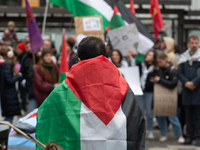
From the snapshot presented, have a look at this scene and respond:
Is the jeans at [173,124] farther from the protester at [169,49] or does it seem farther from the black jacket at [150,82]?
the protester at [169,49]

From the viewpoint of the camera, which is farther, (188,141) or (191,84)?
(188,141)

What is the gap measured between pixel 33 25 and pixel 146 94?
2.79 metres

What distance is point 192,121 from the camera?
753 cm

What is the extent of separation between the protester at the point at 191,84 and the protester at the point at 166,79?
0.53 ft

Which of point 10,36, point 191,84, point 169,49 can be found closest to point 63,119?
point 191,84

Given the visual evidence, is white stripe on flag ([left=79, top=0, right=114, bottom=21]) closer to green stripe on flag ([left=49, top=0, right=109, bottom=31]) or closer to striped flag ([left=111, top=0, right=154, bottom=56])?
green stripe on flag ([left=49, top=0, right=109, bottom=31])

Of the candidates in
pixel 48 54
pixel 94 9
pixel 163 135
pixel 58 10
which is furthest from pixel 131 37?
pixel 58 10

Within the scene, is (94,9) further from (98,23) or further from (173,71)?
(173,71)

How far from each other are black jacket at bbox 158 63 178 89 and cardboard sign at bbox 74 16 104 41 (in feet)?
6.06

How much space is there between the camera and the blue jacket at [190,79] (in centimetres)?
726

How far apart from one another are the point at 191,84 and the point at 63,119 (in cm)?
497

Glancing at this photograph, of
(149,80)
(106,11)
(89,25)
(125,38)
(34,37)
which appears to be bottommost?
(149,80)

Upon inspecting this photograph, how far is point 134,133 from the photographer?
274 centimetres

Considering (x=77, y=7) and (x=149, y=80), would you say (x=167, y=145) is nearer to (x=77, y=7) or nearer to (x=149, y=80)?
(x=149, y=80)
